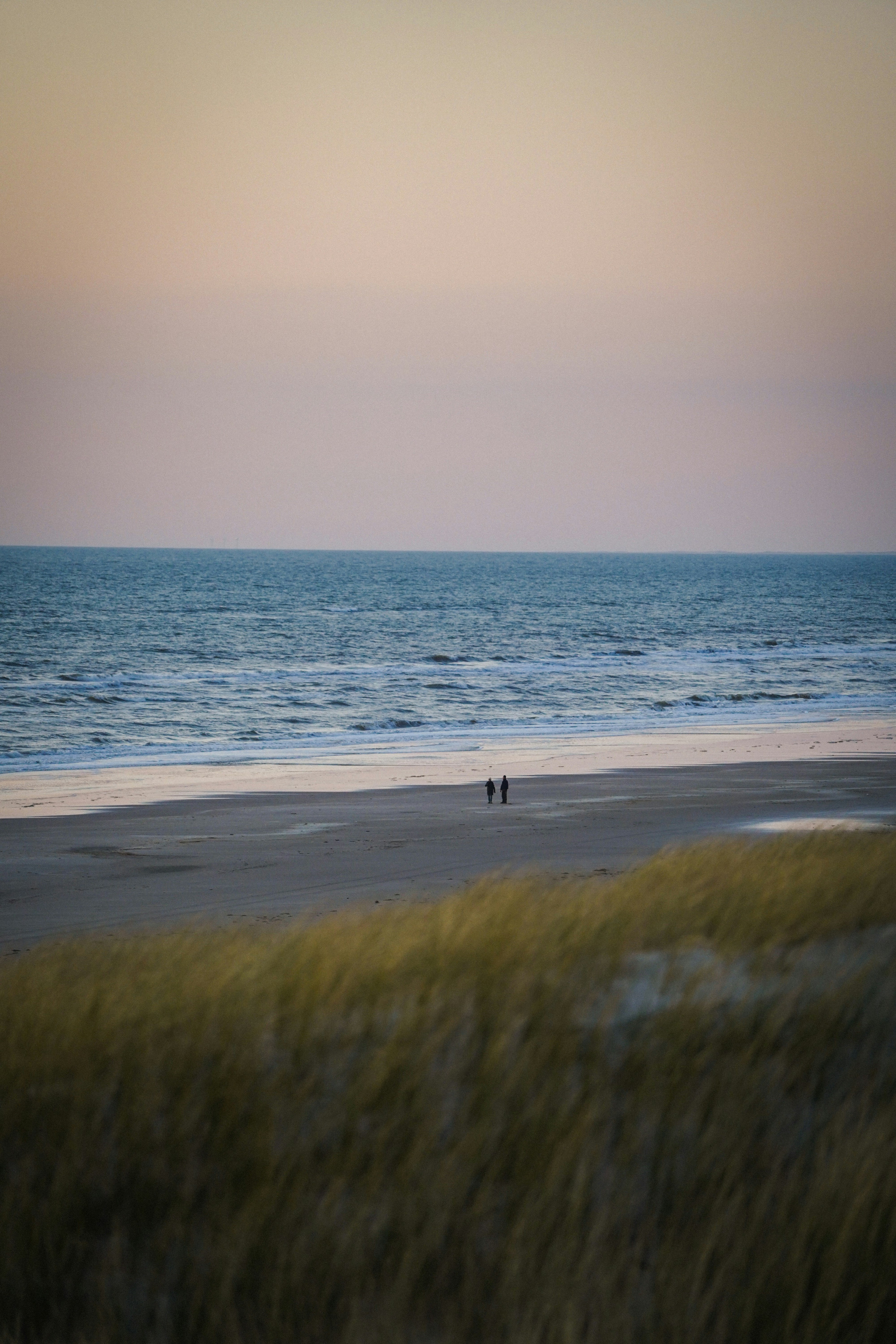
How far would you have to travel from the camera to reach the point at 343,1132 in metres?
4.18

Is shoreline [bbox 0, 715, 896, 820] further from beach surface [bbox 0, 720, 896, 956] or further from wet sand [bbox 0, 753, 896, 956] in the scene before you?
wet sand [bbox 0, 753, 896, 956]

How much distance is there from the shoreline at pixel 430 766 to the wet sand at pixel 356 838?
59 cm

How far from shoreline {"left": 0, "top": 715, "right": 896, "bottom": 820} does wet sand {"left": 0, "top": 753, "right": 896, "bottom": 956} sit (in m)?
0.59

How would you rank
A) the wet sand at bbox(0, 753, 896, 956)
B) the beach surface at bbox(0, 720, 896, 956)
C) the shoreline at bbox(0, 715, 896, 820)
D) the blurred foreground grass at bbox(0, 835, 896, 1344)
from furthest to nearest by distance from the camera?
the shoreline at bbox(0, 715, 896, 820), the beach surface at bbox(0, 720, 896, 956), the wet sand at bbox(0, 753, 896, 956), the blurred foreground grass at bbox(0, 835, 896, 1344)

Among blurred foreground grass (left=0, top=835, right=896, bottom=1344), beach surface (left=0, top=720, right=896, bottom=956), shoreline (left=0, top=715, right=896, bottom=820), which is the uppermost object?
blurred foreground grass (left=0, top=835, right=896, bottom=1344)

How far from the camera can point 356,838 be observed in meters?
16.3

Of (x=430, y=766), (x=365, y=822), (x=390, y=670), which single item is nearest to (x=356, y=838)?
(x=365, y=822)

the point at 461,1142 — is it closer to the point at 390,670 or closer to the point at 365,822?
the point at 365,822

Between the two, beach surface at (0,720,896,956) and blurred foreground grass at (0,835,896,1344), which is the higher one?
→ blurred foreground grass at (0,835,896,1344)

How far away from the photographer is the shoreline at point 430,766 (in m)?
20.8

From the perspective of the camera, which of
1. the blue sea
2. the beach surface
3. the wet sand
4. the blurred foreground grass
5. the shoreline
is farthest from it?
the blue sea

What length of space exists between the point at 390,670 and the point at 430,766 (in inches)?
977

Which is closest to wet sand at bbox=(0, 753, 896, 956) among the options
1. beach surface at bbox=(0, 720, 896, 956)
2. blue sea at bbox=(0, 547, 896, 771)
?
beach surface at bbox=(0, 720, 896, 956)

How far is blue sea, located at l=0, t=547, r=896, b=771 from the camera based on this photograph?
3138cm
